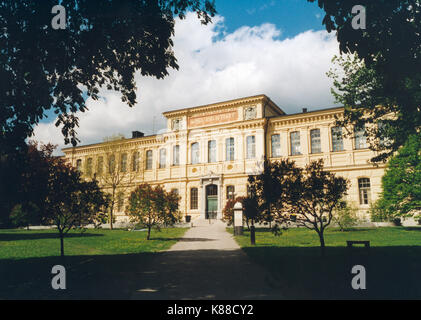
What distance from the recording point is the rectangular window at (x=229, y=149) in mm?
33125

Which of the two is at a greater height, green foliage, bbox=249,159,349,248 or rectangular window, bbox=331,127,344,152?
rectangular window, bbox=331,127,344,152

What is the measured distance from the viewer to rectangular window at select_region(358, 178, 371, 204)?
1076 inches

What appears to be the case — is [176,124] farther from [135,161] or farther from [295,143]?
[295,143]

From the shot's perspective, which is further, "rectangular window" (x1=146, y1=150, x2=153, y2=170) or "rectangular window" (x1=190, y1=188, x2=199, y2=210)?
"rectangular window" (x1=146, y1=150, x2=153, y2=170)

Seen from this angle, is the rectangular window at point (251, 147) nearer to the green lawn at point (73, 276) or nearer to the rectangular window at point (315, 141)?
the rectangular window at point (315, 141)

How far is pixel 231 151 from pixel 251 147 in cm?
238

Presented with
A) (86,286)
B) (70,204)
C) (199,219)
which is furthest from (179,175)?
(86,286)

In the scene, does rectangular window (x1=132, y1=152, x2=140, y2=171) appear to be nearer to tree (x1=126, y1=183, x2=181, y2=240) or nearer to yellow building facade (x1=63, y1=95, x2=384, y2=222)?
yellow building facade (x1=63, y1=95, x2=384, y2=222)

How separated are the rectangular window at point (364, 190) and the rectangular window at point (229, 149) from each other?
12.9m

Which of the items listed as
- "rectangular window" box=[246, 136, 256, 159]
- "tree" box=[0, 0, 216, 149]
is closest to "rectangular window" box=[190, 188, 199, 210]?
"rectangular window" box=[246, 136, 256, 159]

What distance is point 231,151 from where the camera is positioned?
109 ft

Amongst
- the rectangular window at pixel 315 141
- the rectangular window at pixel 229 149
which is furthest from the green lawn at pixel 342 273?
the rectangular window at pixel 229 149

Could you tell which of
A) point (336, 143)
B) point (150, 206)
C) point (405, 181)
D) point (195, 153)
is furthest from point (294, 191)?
point (195, 153)

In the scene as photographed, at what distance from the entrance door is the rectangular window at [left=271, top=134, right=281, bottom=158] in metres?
7.40
